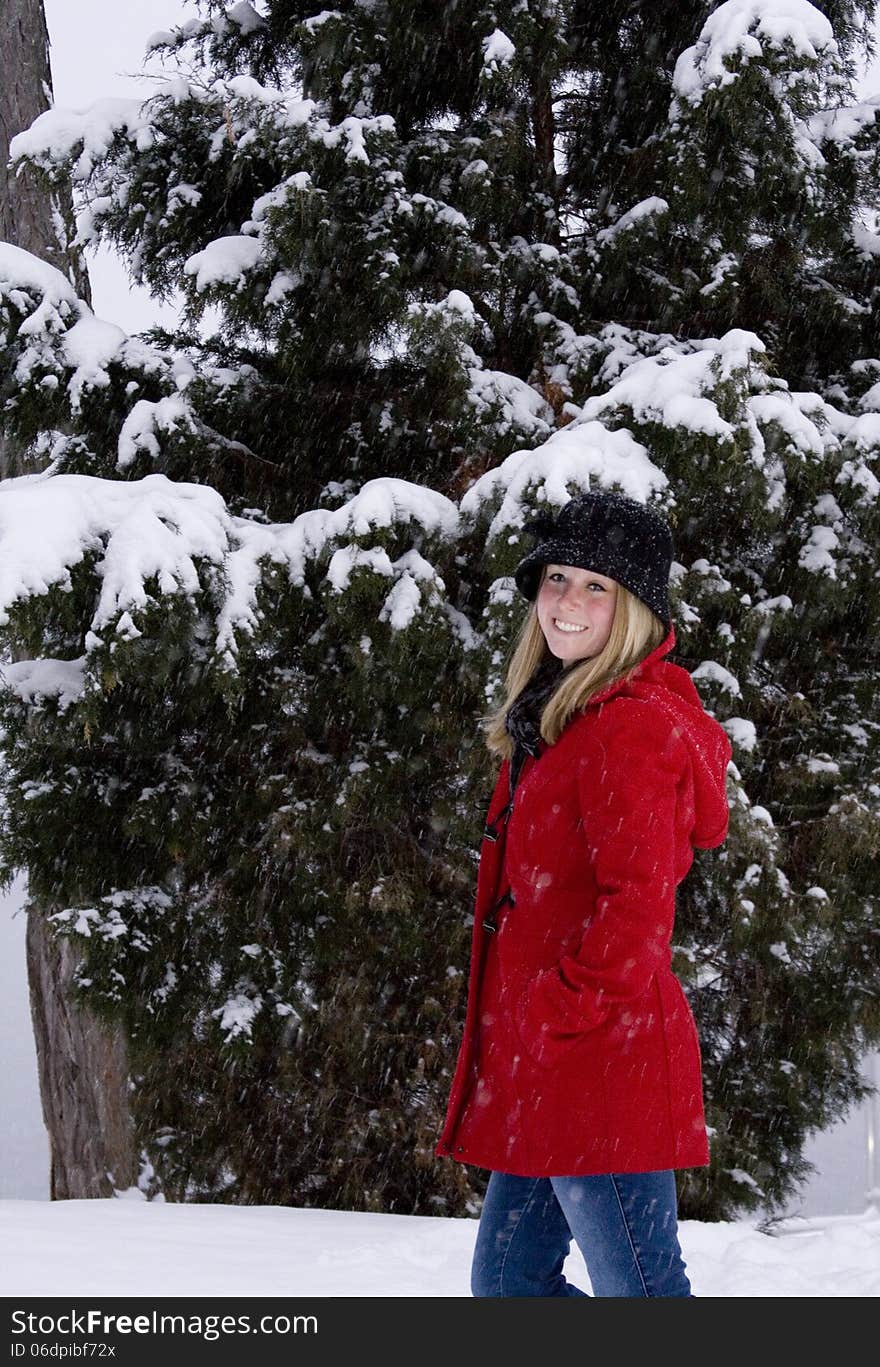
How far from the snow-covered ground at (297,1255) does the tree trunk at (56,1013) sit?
5.43 ft

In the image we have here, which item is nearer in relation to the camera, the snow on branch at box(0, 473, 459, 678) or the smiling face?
the smiling face

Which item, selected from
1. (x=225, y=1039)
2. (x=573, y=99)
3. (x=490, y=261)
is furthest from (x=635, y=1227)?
(x=573, y=99)

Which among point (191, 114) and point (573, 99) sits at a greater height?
point (573, 99)

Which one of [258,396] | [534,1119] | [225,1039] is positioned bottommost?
[225,1039]

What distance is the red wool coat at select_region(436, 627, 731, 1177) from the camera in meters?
1.73

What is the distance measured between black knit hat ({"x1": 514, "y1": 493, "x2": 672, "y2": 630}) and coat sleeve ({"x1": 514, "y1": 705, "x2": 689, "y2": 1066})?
11.9 inches

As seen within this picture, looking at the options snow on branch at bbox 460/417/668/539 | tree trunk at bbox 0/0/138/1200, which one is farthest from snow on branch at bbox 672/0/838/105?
tree trunk at bbox 0/0/138/1200

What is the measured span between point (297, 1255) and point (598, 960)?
7.15 feet

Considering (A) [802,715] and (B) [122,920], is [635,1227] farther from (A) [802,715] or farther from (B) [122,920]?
(A) [802,715]

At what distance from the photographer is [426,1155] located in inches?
Result: 177

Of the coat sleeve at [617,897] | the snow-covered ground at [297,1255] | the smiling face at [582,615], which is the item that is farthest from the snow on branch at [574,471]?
the snow-covered ground at [297,1255]

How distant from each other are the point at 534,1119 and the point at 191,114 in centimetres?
407

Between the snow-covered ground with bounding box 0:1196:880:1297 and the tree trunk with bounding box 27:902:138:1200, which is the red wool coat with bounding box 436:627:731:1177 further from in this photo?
the tree trunk with bounding box 27:902:138:1200

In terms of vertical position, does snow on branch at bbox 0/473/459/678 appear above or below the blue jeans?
above
